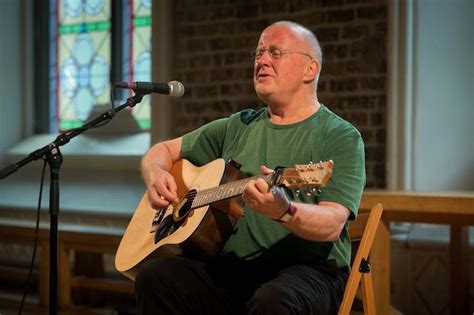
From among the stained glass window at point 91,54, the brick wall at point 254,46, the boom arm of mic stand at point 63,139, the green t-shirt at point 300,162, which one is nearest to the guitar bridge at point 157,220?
the green t-shirt at point 300,162

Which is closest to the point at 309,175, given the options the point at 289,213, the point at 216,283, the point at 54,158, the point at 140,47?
the point at 289,213

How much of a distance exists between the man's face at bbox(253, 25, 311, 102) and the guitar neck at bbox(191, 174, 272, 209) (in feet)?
1.25

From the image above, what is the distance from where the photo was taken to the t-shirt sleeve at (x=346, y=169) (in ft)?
6.40

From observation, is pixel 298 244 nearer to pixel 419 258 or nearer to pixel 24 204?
pixel 419 258

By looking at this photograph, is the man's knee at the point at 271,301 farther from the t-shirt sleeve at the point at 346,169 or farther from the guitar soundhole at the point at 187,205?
the guitar soundhole at the point at 187,205

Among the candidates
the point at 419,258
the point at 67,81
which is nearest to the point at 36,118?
the point at 67,81

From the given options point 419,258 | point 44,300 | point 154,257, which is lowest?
point 44,300

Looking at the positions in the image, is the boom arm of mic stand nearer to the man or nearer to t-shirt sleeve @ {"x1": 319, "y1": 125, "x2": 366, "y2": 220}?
the man

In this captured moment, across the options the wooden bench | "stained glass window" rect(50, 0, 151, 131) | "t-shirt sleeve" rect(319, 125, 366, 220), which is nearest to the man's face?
"t-shirt sleeve" rect(319, 125, 366, 220)

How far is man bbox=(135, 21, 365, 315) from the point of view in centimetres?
190

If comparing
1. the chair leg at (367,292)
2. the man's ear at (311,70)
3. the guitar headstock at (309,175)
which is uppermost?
the man's ear at (311,70)

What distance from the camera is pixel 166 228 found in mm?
2213

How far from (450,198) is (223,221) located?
42.1 inches

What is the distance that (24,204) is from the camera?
4965 millimetres
